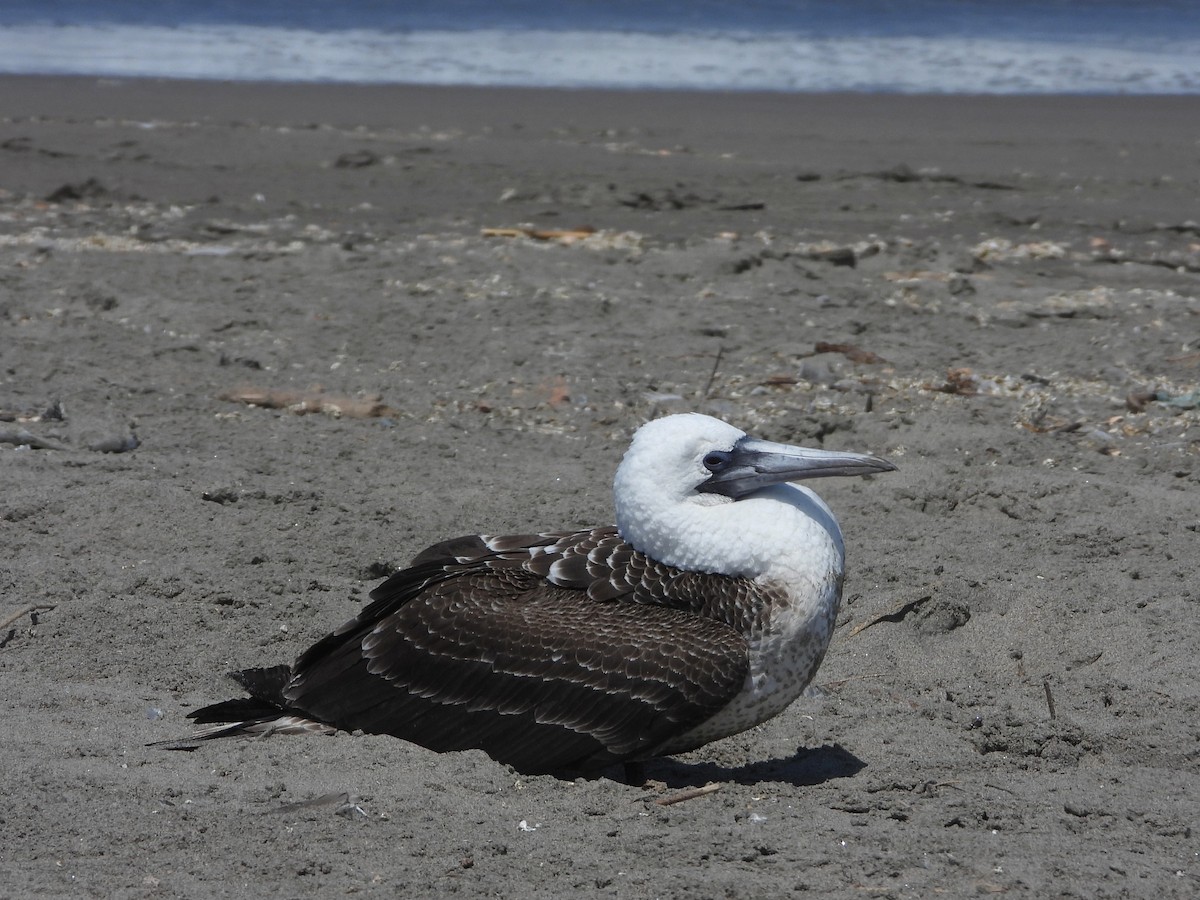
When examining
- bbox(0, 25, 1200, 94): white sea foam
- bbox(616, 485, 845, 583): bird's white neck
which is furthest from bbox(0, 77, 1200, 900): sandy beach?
bbox(0, 25, 1200, 94): white sea foam

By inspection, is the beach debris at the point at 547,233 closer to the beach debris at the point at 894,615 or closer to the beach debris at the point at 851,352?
the beach debris at the point at 851,352

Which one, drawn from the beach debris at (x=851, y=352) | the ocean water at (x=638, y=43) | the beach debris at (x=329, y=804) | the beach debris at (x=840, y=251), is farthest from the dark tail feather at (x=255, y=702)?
the ocean water at (x=638, y=43)

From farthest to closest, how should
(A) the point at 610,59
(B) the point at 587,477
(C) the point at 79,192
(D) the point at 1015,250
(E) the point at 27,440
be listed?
(A) the point at 610,59
(C) the point at 79,192
(D) the point at 1015,250
(E) the point at 27,440
(B) the point at 587,477

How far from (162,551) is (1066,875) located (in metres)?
4.19

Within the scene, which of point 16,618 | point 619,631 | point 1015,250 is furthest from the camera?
point 1015,250

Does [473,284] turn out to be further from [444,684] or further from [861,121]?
[861,121]

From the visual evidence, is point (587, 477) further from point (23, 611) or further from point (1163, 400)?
point (1163, 400)

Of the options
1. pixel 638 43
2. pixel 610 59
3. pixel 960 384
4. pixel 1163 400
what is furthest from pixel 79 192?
pixel 638 43

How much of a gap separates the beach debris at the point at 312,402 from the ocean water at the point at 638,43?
1640 centimetres

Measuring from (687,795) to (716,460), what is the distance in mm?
1144

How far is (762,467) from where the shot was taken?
197 inches

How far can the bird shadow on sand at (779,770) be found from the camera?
16.0ft

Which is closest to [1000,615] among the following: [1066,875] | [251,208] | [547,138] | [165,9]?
[1066,875]

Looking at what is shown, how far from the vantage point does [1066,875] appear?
3.98 m
